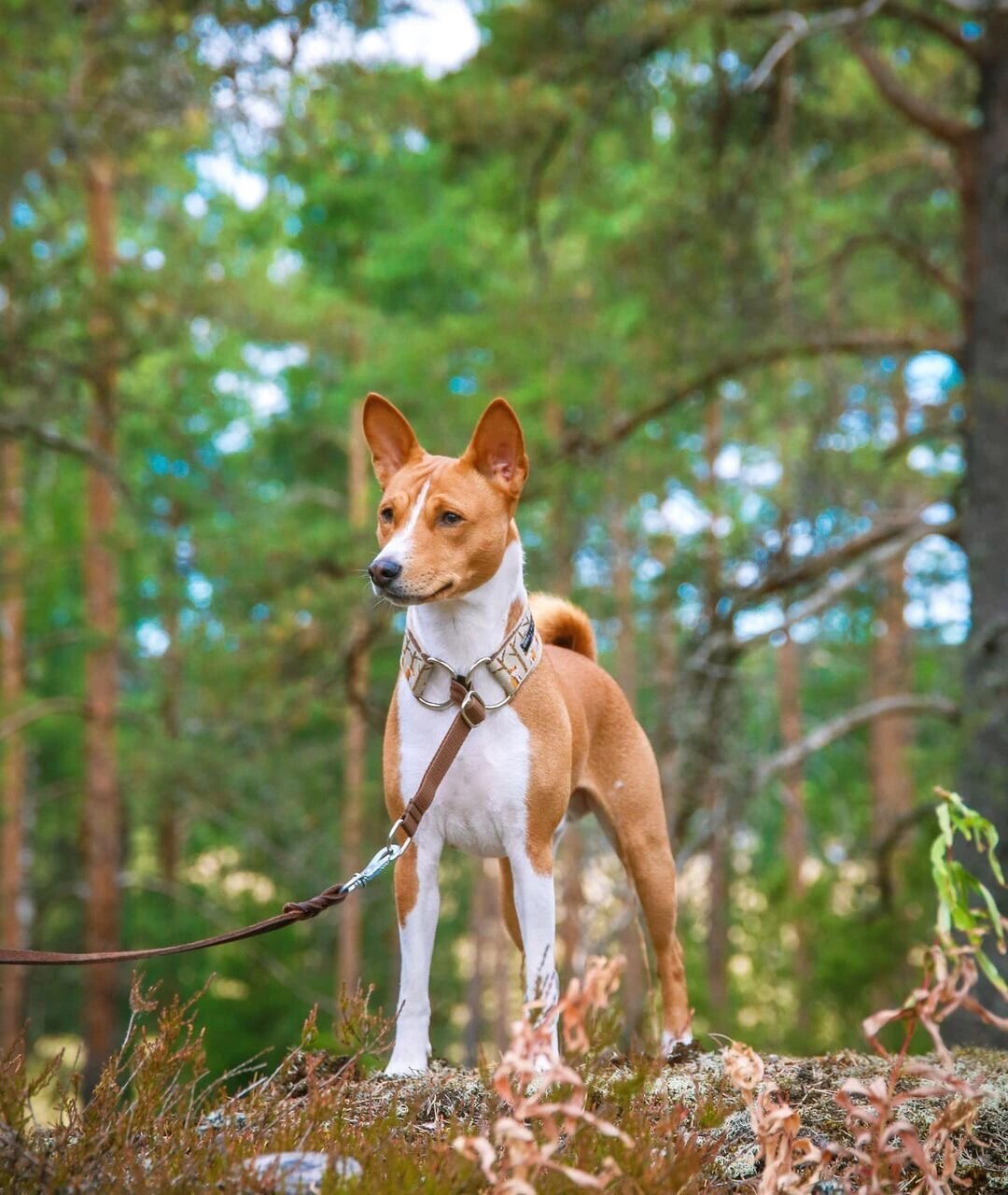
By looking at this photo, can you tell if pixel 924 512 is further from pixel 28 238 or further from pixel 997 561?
pixel 28 238

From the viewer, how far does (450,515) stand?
3678mm

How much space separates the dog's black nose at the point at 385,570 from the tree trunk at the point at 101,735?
36.2 ft

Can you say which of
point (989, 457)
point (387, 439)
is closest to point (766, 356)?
point (989, 457)

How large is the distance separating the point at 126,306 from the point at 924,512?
8.55m

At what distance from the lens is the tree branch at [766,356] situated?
9203 millimetres

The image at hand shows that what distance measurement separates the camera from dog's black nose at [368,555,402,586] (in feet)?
11.3

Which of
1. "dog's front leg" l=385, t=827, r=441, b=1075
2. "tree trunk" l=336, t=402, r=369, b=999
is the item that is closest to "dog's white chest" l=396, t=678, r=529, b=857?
"dog's front leg" l=385, t=827, r=441, b=1075

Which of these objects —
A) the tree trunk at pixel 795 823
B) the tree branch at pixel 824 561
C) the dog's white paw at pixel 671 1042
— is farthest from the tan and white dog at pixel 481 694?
the tree trunk at pixel 795 823

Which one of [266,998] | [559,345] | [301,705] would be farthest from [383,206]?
[266,998]

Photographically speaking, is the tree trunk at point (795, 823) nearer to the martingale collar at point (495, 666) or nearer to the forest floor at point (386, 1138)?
the forest floor at point (386, 1138)

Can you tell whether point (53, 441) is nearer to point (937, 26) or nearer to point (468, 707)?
point (937, 26)

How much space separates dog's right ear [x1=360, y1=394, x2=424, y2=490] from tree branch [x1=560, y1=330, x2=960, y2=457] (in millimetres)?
5619

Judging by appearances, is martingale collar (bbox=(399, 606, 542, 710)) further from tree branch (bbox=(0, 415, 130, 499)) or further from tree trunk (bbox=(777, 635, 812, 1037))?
tree trunk (bbox=(777, 635, 812, 1037))

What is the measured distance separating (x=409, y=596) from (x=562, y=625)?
1.58 meters
